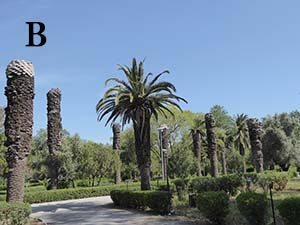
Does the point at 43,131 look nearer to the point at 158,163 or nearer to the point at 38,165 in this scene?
the point at 38,165

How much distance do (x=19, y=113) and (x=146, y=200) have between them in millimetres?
7534

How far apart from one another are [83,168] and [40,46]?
26677 millimetres

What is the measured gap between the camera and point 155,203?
16.4m

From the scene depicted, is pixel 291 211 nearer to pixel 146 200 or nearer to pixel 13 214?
pixel 146 200

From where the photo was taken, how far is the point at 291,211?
974 centimetres

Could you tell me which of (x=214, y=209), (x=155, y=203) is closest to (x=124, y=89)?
(x=155, y=203)

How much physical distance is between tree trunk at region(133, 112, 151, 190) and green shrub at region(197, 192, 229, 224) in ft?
24.7

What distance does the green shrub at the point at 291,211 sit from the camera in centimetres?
961

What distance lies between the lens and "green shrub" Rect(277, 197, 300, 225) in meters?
9.61

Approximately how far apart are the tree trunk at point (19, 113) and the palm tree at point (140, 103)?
435cm

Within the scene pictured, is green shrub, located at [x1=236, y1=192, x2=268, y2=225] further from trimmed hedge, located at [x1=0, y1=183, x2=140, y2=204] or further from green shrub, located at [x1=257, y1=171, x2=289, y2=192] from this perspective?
trimmed hedge, located at [x1=0, y1=183, x2=140, y2=204]

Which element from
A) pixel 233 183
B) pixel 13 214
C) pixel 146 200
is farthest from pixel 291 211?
pixel 233 183

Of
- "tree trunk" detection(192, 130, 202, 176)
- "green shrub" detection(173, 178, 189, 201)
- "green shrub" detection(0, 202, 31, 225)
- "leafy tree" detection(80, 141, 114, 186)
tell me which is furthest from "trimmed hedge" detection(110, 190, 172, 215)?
"tree trunk" detection(192, 130, 202, 176)

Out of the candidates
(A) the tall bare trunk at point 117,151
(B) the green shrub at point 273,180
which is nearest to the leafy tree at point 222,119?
(A) the tall bare trunk at point 117,151
